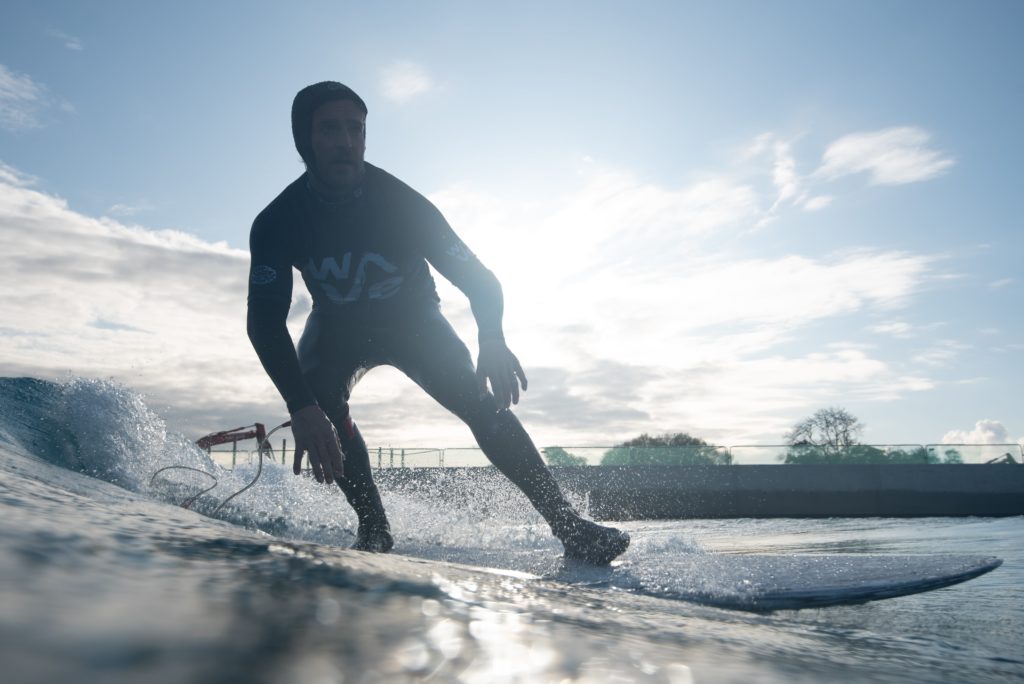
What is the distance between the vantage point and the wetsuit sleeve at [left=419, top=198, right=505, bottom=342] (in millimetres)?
3068

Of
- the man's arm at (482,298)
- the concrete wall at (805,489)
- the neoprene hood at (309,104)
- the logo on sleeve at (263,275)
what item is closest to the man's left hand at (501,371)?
the man's arm at (482,298)

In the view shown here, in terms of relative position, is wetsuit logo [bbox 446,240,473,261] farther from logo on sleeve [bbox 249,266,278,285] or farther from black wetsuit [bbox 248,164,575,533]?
logo on sleeve [bbox 249,266,278,285]

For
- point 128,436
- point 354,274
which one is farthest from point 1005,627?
point 128,436

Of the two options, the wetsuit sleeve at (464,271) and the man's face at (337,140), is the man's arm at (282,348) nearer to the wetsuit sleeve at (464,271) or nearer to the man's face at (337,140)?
the man's face at (337,140)

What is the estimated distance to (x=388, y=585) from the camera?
60 centimetres

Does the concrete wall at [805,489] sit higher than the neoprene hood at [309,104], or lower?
lower

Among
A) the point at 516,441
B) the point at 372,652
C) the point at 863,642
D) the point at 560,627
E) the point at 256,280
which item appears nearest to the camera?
the point at 372,652

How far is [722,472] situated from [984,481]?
810cm

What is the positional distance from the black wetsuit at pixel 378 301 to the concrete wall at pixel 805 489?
18235 mm

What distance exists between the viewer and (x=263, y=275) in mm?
3025

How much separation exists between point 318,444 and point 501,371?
73 centimetres

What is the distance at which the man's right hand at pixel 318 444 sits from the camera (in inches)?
99.9

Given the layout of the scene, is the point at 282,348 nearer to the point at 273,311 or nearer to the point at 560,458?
the point at 273,311

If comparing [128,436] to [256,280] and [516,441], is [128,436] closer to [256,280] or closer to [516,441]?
[256,280]
